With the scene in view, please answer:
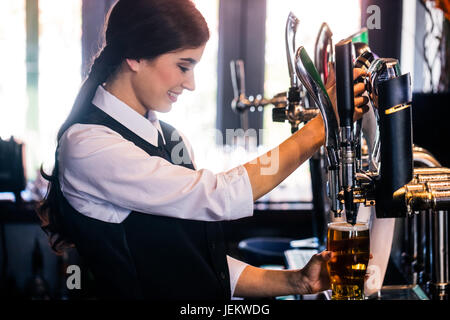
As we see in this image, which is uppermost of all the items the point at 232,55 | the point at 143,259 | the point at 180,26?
the point at 232,55

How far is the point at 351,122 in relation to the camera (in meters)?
0.78

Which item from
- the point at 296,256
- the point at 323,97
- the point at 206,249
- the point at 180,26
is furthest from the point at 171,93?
the point at 296,256

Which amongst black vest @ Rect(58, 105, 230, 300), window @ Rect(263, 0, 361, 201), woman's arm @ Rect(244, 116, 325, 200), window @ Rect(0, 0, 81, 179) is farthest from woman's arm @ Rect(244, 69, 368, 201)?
window @ Rect(0, 0, 81, 179)

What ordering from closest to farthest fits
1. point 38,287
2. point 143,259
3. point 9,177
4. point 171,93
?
1. point 143,259
2. point 171,93
3. point 9,177
4. point 38,287

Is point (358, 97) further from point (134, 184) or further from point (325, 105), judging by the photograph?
point (134, 184)

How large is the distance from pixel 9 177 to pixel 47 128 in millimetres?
708

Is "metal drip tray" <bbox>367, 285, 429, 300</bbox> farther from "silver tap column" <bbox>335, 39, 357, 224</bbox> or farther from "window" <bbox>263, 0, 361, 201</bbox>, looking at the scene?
"window" <bbox>263, 0, 361, 201</bbox>

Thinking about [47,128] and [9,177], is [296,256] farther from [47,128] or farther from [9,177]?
[47,128]

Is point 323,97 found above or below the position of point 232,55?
below

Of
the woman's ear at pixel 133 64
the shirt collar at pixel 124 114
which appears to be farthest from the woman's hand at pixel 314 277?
the woman's ear at pixel 133 64

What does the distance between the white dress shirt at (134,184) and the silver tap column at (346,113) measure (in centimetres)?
28

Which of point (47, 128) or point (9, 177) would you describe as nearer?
point (9, 177)

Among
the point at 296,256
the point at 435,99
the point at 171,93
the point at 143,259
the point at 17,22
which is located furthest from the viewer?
the point at 17,22

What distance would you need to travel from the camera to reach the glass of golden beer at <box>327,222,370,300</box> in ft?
2.83
